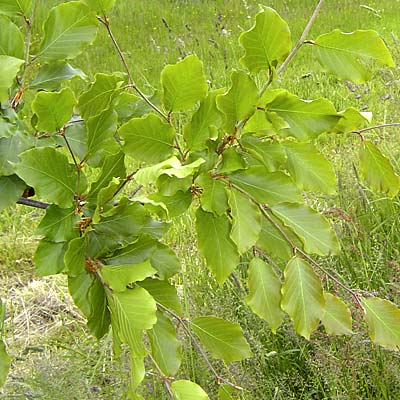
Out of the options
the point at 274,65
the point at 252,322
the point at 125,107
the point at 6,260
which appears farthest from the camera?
the point at 6,260

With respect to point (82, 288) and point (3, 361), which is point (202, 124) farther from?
point (3, 361)

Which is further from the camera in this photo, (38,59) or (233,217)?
(38,59)

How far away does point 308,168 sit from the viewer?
89 cm

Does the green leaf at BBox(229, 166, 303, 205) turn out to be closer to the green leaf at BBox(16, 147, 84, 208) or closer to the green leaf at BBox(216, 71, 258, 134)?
the green leaf at BBox(216, 71, 258, 134)

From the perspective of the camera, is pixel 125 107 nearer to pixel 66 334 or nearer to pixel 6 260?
pixel 66 334

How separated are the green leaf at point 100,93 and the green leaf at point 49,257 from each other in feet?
0.62

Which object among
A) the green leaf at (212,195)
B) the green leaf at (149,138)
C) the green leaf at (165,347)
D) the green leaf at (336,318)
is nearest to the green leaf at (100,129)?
the green leaf at (149,138)

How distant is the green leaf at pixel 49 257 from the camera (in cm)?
91

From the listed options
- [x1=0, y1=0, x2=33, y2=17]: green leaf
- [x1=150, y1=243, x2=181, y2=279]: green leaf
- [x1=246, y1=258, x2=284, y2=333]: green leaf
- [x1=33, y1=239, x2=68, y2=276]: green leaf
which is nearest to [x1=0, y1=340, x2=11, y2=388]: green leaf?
[x1=33, y1=239, x2=68, y2=276]: green leaf

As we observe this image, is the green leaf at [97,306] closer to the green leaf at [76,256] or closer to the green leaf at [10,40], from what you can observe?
the green leaf at [76,256]

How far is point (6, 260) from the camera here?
3.75m

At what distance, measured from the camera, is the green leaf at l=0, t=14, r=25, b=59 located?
3.10 ft

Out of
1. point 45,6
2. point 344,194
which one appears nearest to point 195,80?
point 344,194

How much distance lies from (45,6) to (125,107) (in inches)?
327
